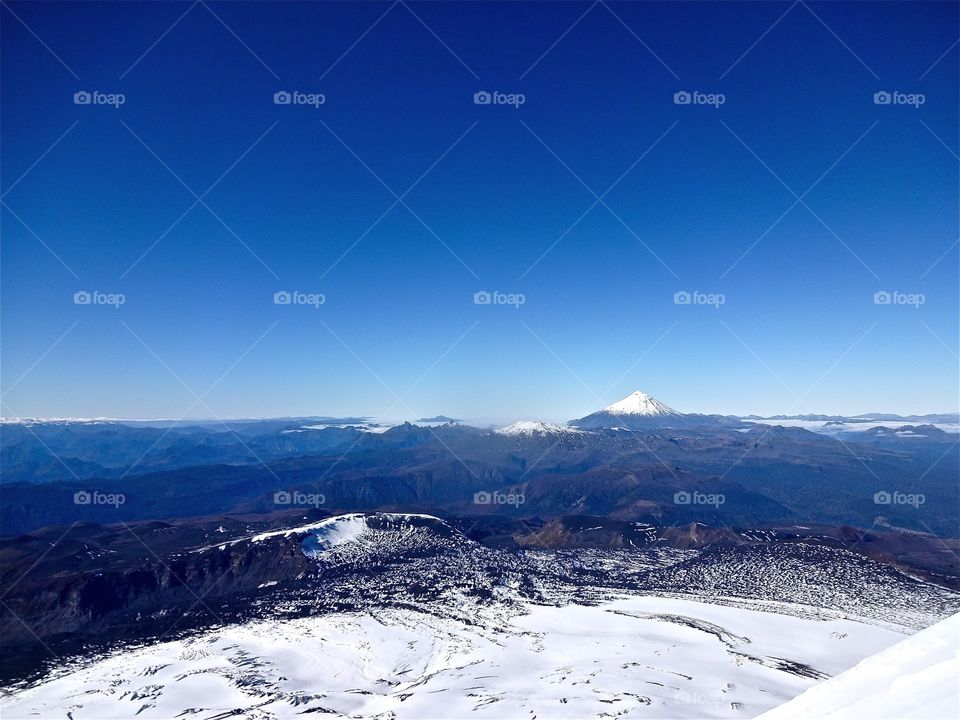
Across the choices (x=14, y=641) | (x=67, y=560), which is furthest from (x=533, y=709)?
(x=67, y=560)

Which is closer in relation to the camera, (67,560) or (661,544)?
(67,560)

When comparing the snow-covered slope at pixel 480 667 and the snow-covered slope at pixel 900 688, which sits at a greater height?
the snow-covered slope at pixel 900 688

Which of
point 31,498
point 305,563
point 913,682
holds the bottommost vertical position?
point 31,498

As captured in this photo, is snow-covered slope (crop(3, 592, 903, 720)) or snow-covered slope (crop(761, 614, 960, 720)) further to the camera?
snow-covered slope (crop(3, 592, 903, 720))

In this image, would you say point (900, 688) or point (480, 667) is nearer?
point (900, 688)

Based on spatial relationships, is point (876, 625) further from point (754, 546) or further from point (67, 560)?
point (67, 560)

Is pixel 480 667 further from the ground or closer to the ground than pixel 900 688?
closer to the ground

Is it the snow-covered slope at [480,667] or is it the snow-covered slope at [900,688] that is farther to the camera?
the snow-covered slope at [480,667]

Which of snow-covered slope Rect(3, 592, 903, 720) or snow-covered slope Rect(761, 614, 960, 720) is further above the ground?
snow-covered slope Rect(761, 614, 960, 720)
